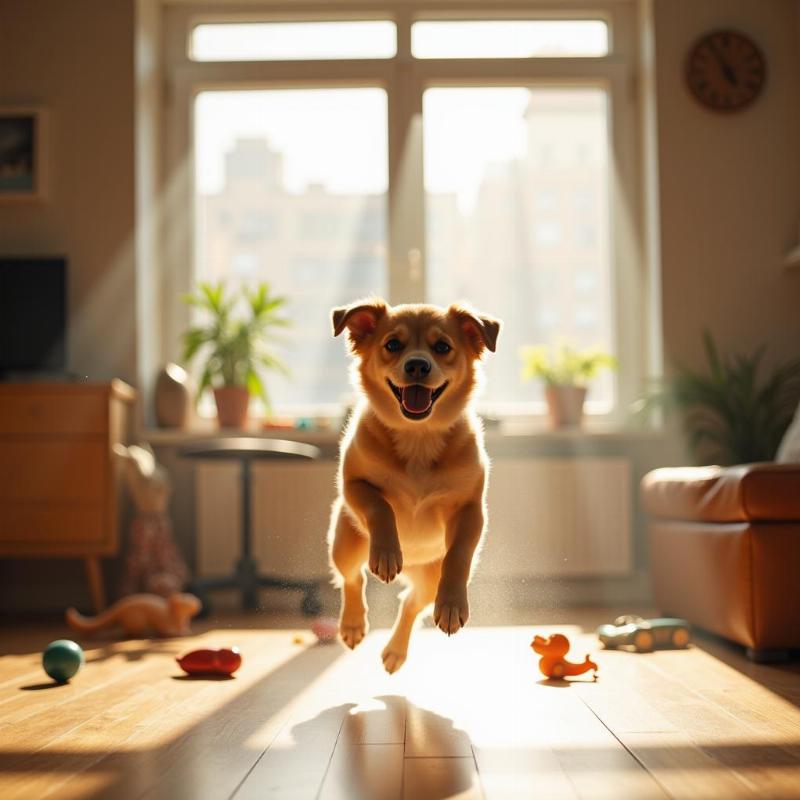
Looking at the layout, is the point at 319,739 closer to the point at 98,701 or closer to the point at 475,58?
the point at 98,701

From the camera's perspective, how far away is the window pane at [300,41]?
5.30 m

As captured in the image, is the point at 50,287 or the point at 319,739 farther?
the point at 50,287

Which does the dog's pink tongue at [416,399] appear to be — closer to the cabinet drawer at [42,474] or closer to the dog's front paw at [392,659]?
the dog's front paw at [392,659]

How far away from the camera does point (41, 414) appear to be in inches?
168

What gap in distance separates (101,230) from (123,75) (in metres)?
0.75

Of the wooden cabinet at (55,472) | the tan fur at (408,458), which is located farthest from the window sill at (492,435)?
the tan fur at (408,458)

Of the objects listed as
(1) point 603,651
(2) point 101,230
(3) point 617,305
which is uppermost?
→ (2) point 101,230

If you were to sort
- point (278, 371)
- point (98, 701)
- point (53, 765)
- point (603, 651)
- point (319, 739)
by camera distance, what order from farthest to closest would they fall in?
1. point (278, 371)
2. point (603, 651)
3. point (98, 701)
4. point (319, 739)
5. point (53, 765)

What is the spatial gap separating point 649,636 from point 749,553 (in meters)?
0.43

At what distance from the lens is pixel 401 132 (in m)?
5.26

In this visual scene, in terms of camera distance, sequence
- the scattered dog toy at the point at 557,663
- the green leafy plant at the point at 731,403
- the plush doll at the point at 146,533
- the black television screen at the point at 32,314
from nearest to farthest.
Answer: the scattered dog toy at the point at 557,663, the plush doll at the point at 146,533, the green leafy plant at the point at 731,403, the black television screen at the point at 32,314

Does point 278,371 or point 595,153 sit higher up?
point 595,153

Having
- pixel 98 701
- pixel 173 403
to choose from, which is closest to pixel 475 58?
pixel 173 403

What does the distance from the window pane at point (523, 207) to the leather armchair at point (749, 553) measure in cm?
202
